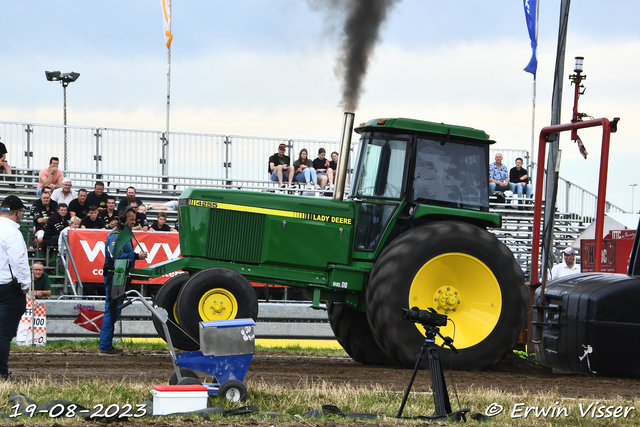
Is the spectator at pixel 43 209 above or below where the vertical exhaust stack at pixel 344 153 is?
below

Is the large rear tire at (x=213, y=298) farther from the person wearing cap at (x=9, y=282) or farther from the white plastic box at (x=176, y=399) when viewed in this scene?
the white plastic box at (x=176, y=399)

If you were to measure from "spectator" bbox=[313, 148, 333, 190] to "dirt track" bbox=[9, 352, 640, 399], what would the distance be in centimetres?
885

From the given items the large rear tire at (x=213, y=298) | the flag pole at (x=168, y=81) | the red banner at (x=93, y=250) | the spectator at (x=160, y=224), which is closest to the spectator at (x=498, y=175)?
the flag pole at (x=168, y=81)

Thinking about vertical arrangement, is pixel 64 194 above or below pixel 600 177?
below

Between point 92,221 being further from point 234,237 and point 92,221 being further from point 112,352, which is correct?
point 234,237

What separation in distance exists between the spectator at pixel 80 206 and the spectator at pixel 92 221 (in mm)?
599

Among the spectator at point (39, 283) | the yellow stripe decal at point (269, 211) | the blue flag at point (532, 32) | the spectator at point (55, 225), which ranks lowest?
the spectator at point (39, 283)

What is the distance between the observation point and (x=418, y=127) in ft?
31.8

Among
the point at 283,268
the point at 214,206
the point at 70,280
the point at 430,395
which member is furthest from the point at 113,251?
the point at 430,395

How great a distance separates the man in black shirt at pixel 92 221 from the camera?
14.4 metres

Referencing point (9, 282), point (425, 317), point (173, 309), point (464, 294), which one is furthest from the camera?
point (173, 309)

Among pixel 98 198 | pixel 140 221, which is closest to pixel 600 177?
pixel 140 221

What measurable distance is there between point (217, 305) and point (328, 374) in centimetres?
152

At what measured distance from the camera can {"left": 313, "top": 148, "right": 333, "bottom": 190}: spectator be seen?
19134mm
